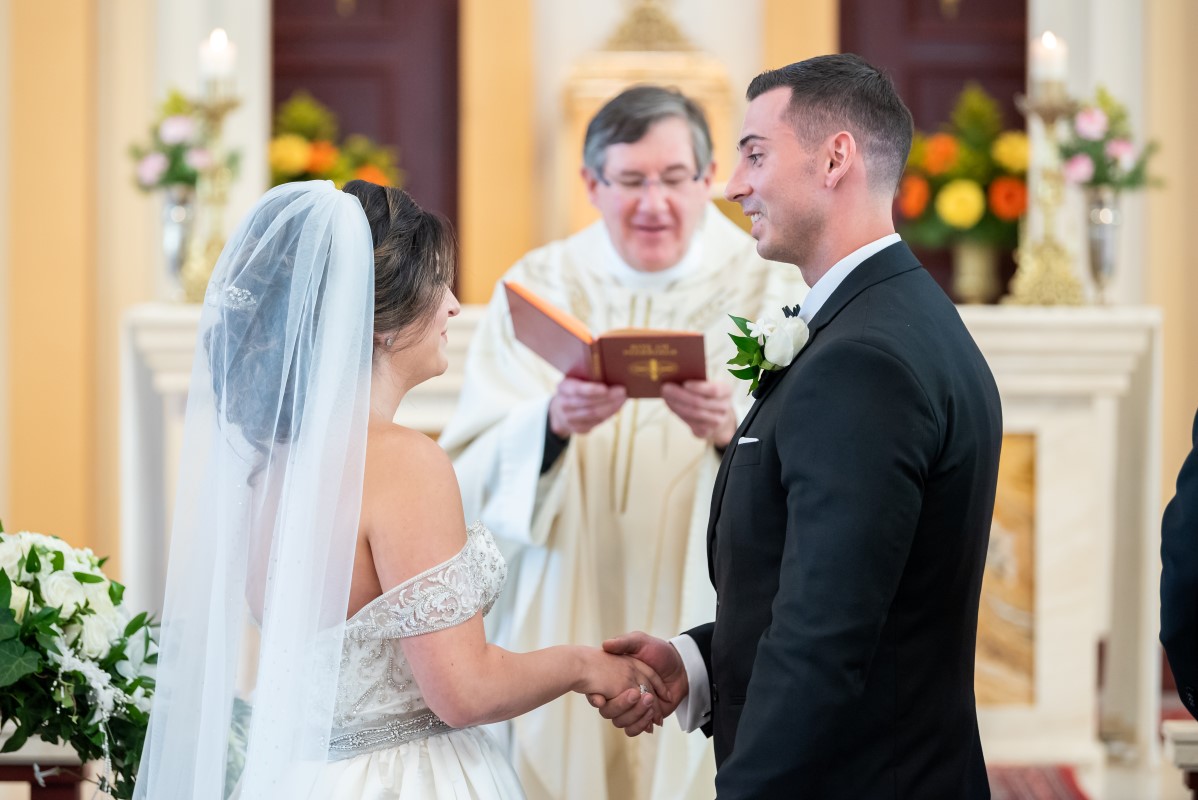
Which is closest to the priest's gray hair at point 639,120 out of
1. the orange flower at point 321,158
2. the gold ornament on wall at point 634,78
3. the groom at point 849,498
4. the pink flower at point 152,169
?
the groom at point 849,498

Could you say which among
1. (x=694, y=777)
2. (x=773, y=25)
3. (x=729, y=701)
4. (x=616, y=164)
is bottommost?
(x=694, y=777)

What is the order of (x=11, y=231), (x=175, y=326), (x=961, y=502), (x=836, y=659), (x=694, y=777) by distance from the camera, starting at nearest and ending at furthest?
1. (x=836, y=659)
2. (x=961, y=502)
3. (x=694, y=777)
4. (x=175, y=326)
5. (x=11, y=231)

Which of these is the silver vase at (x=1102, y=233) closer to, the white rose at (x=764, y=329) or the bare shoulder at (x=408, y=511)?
the white rose at (x=764, y=329)

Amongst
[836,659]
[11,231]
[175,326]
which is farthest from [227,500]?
[11,231]

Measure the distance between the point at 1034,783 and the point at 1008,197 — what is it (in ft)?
9.01

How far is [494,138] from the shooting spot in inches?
302

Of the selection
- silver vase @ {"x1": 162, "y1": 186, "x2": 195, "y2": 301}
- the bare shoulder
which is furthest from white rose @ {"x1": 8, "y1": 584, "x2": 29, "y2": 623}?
silver vase @ {"x1": 162, "y1": 186, "x2": 195, "y2": 301}

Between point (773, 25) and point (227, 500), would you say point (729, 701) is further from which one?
point (773, 25)

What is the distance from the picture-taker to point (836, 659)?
6.62 ft

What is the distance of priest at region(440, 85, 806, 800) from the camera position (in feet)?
11.7

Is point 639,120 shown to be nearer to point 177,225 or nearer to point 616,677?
point 616,677

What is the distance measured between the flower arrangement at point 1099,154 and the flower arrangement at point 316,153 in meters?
3.13

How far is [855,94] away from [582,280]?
1784 millimetres

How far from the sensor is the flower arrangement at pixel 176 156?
584 centimetres
